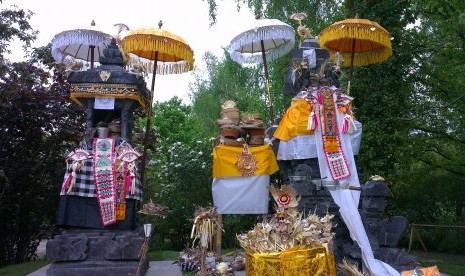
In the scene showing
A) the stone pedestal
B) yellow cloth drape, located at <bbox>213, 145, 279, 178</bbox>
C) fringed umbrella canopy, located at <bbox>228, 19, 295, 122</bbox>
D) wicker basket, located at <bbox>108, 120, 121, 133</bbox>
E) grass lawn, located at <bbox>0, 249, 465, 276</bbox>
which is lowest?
grass lawn, located at <bbox>0, 249, 465, 276</bbox>

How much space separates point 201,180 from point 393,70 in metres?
4.90

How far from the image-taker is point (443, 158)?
13.8 metres

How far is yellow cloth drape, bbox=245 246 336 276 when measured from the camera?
4.80m

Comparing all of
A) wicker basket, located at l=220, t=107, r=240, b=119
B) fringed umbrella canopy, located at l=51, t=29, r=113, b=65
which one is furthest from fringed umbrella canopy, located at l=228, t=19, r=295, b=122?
fringed umbrella canopy, located at l=51, t=29, r=113, b=65

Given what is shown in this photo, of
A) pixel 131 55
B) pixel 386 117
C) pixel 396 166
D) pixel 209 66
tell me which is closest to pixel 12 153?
pixel 131 55

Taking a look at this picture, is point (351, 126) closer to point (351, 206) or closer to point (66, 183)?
point (351, 206)

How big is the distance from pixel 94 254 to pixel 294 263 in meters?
3.09

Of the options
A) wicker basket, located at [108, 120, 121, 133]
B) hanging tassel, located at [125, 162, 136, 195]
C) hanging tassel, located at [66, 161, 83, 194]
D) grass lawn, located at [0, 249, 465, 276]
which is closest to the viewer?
hanging tassel, located at [66, 161, 83, 194]

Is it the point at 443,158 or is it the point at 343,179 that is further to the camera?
the point at 443,158

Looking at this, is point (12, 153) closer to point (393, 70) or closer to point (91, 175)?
point (91, 175)

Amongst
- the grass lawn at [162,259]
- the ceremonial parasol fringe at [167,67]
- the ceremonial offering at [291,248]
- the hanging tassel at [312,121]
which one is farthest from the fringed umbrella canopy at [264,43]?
the ceremonial offering at [291,248]

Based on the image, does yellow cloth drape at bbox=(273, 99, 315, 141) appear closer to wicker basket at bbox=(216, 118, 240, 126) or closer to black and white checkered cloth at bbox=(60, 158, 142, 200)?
wicker basket at bbox=(216, 118, 240, 126)

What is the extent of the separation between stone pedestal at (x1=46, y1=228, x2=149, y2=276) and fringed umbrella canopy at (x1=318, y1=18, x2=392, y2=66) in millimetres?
4069

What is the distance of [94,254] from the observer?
22.0ft
